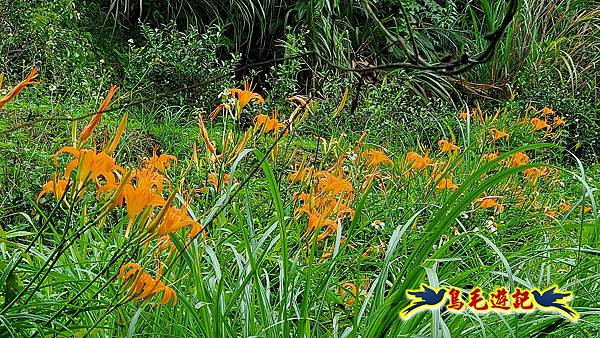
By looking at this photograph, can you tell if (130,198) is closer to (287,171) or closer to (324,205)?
(324,205)

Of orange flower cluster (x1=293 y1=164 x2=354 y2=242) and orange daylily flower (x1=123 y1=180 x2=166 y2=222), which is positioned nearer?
orange daylily flower (x1=123 y1=180 x2=166 y2=222)

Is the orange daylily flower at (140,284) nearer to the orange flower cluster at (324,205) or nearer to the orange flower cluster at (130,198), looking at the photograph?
the orange flower cluster at (130,198)

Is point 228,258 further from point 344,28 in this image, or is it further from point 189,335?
point 344,28

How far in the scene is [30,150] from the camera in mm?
2885

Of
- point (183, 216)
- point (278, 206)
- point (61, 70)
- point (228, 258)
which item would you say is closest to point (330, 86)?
point (61, 70)

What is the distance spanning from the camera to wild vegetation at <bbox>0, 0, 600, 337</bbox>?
1.26 metres

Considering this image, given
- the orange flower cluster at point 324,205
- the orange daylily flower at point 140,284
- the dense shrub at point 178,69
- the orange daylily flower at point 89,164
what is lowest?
the dense shrub at point 178,69

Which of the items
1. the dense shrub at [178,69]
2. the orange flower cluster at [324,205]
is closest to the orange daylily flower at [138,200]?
the orange flower cluster at [324,205]

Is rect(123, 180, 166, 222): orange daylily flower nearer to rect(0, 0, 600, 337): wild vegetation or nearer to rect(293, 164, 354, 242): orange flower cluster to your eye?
rect(0, 0, 600, 337): wild vegetation

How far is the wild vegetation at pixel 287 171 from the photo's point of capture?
126 cm

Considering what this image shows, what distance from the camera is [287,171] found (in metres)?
2.82

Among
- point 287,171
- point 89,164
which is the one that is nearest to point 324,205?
point 89,164

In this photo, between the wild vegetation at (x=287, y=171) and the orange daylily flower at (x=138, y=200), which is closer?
the orange daylily flower at (x=138, y=200)

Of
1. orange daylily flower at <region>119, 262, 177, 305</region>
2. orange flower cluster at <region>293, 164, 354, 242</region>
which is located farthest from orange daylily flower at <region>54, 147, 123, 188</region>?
orange flower cluster at <region>293, 164, 354, 242</region>
